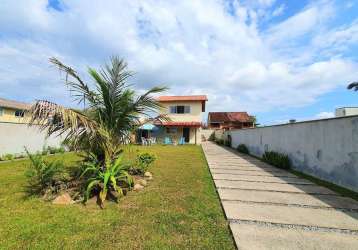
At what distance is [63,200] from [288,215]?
16.6 ft

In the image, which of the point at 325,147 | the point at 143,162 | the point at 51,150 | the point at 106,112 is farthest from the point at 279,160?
the point at 51,150

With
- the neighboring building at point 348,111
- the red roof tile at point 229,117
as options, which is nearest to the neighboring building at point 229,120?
the red roof tile at point 229,117

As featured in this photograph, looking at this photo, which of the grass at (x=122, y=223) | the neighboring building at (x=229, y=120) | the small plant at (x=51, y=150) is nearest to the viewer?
the grass at (x=122, y=223)

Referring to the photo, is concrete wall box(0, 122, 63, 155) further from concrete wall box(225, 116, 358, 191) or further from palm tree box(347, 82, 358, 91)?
palm tree box(347, 82, 358, 91)

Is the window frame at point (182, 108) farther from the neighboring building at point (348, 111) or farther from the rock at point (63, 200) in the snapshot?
the rock at point (63, 200)

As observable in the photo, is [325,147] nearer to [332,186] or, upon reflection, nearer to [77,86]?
[332,186]

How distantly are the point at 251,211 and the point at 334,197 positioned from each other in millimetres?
2807

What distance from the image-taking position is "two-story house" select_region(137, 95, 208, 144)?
2933 centimetres

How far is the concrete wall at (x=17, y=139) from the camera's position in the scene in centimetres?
1353

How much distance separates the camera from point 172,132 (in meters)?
30.5

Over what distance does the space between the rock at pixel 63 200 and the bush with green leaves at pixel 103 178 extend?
1.19 ft

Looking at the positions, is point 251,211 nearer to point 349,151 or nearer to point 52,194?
point 349,151

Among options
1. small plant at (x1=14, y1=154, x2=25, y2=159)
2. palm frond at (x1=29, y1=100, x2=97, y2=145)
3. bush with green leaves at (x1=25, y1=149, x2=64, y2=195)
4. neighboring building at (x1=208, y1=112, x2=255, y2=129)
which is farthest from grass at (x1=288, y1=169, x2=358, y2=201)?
neighboring building at (x1=208, y1=112, x2=255, y2=129)

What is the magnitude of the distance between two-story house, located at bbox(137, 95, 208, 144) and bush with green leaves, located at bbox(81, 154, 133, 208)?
73.6 ft
